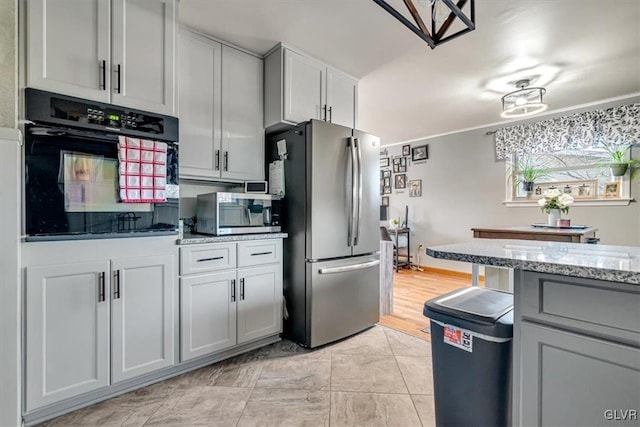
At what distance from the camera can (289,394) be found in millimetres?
1758

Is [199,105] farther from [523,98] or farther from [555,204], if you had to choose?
[555,204]

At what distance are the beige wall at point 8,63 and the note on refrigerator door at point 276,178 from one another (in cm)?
158

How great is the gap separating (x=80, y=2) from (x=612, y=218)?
536cm

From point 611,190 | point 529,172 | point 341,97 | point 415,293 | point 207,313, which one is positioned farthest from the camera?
point 529,172

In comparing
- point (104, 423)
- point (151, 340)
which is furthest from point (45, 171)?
point (104, 423)

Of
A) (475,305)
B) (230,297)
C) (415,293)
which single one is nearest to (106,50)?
(230,297)

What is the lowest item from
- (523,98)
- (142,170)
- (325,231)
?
(325,231)

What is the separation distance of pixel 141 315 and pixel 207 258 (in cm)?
49

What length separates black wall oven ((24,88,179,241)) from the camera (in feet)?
4.74

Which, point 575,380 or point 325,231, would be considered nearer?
point 575,380

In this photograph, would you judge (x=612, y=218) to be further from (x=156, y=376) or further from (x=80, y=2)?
(x=80, y=2)

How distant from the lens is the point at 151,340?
5.80 ft

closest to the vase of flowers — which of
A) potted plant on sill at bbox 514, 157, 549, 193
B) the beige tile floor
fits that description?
potted plant on sill at bbox 514, 157, 549, 193

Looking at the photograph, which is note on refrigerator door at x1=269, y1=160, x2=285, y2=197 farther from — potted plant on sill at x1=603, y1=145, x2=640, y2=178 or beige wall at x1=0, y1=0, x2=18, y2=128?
potted plant on sill at x1=603, y1=145, x2=640, y2=178
